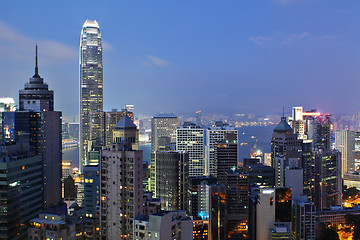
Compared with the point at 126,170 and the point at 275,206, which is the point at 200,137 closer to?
the point at 275,206

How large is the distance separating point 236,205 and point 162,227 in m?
15.3

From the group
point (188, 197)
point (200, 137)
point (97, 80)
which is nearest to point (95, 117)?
point (97, 80)

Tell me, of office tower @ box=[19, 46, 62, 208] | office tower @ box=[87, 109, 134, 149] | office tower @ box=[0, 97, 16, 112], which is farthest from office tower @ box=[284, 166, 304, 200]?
office tower @ box=[87, 109, 134, 149]

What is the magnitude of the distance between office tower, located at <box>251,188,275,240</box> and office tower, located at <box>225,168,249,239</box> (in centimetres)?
357

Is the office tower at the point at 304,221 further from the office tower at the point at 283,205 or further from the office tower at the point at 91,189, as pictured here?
the office tower at the point at 91,189

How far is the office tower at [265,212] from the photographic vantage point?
26.3 meters

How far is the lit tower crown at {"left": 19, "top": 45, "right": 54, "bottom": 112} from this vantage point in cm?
3572

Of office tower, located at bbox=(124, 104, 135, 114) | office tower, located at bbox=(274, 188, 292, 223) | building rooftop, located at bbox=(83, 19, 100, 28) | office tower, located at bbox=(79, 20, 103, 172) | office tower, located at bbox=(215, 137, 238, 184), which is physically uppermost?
building rooftop, located at bbox=(83, 19, 100, 28)

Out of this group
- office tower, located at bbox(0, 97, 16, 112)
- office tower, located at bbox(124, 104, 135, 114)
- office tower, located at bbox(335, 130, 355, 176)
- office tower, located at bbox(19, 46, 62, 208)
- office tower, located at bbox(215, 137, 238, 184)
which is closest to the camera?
office tower, located at bbox(19, 46, 62, 208)

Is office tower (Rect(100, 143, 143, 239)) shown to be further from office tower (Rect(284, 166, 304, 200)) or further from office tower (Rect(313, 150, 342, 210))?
office tower (Rect(313, 150, 342, 210))

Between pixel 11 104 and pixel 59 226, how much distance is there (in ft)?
69.3

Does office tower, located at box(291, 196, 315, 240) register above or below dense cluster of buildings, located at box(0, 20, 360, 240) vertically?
below

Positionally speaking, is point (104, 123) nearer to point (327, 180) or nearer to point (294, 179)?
point (327, 180)

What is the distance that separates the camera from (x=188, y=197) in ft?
114
